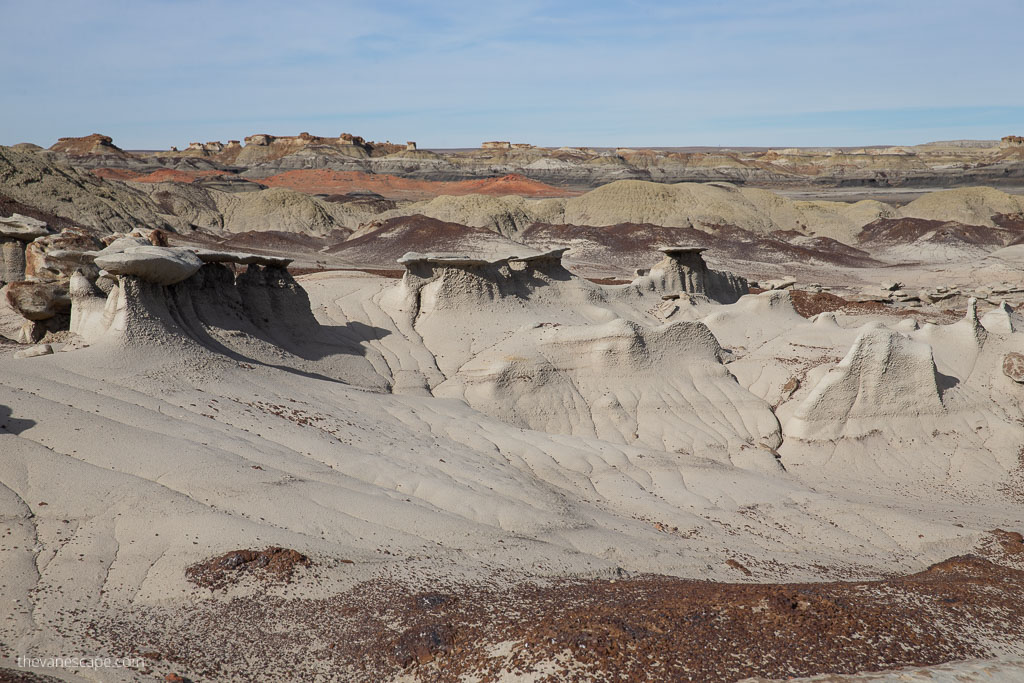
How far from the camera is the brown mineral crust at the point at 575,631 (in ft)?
17.2

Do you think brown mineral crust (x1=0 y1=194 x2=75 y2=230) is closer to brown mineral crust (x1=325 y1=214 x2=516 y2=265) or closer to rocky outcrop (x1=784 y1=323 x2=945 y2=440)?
brown mineral crust (x1=325 y1=214 x2=516 y2=265)

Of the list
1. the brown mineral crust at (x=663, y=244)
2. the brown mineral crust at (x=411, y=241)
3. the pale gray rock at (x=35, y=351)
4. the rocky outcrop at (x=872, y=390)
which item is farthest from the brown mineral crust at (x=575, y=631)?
the brown mineral crust at (x=663, y=244)

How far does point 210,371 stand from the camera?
35.4 feet

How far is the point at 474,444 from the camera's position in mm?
11203

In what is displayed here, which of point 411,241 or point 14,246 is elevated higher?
point 14,246

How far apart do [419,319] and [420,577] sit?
10.9 metres

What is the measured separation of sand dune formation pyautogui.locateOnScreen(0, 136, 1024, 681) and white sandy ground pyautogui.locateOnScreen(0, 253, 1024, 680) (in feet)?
0.15

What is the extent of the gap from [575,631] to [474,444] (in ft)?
19.1

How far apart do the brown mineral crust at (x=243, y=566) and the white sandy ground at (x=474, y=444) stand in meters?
0.13

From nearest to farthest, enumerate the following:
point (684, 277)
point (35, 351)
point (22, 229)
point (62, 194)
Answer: point (35, 351)
point (22, 229)
point (684, 277)
point (62, 194)

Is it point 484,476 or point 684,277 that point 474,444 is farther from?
point 684,277

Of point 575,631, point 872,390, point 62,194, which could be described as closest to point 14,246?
point 575,631

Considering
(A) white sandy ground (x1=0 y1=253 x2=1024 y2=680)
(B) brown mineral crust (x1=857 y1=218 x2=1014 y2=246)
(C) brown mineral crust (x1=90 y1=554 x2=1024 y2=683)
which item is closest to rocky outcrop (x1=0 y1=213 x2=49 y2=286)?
(A) white sandy ground (x1=0 y1=253 x2=1024 y2=680)

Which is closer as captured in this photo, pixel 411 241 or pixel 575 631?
pixel 575 631
